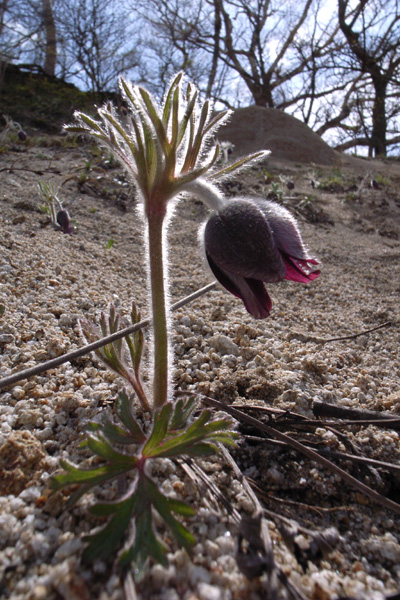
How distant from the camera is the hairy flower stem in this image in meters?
1.05

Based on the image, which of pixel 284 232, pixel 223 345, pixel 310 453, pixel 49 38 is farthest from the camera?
pixel 49 38

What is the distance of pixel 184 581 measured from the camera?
67cm

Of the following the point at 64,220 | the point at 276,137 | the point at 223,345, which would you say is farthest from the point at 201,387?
the point at 276,137

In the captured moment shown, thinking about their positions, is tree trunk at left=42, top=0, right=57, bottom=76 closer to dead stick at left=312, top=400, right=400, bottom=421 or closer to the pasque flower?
the pasque flower

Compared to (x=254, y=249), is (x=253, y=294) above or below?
below

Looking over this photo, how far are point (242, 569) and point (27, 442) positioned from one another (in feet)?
1.69

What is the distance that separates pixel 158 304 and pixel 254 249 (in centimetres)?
27

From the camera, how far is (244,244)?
106 cm

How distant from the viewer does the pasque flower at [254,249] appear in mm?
1047

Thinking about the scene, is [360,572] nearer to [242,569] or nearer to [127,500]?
[242,569]

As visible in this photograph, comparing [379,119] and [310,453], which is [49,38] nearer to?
[379,119]

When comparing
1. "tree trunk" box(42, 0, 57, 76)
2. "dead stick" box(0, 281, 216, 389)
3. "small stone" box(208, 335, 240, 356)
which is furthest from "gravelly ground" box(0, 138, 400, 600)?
"tree trunk" box(42, 0, 57, 76)

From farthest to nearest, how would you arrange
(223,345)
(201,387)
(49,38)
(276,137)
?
(49,38) → (276,137) → (223,345) → (201,387)

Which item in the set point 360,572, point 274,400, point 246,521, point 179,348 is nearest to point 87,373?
point 179,348
